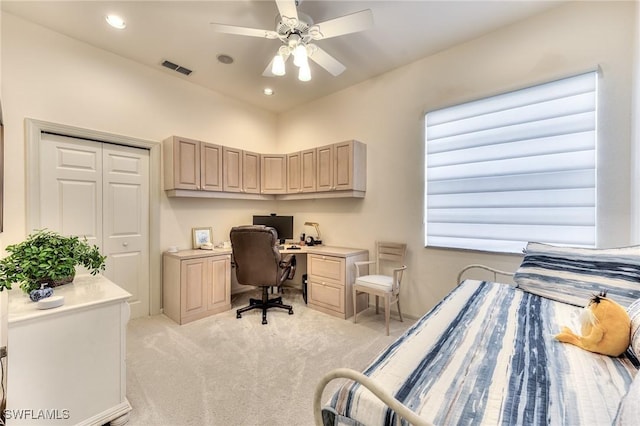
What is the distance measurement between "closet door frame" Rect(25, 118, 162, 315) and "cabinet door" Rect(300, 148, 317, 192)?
198 cm

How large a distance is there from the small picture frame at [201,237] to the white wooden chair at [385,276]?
87.5 inches

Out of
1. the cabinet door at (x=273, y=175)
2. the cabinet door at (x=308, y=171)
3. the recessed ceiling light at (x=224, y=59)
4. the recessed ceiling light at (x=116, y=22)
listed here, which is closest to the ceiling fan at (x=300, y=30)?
the recessed ceiling light at (x=224, y=59)

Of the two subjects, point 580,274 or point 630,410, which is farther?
point 580,274

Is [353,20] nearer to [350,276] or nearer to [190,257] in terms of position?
[350,276]

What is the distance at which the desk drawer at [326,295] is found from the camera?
A: 131 inches

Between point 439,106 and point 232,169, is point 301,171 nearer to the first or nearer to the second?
point 232,169

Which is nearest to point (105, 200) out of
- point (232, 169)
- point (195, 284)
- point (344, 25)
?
point (195, 284)

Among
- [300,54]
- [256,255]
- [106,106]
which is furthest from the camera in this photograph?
[256,255]

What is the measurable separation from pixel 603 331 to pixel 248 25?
347 centimetres

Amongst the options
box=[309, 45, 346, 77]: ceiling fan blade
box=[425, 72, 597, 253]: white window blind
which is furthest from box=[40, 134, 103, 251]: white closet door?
box=[425, 72, 597, 253]: white window blind

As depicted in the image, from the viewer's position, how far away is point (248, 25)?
2604mm

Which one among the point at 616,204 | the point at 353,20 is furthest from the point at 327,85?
the point at 616,204

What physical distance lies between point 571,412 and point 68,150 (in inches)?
168

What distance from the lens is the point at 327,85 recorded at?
3844 millimetres
